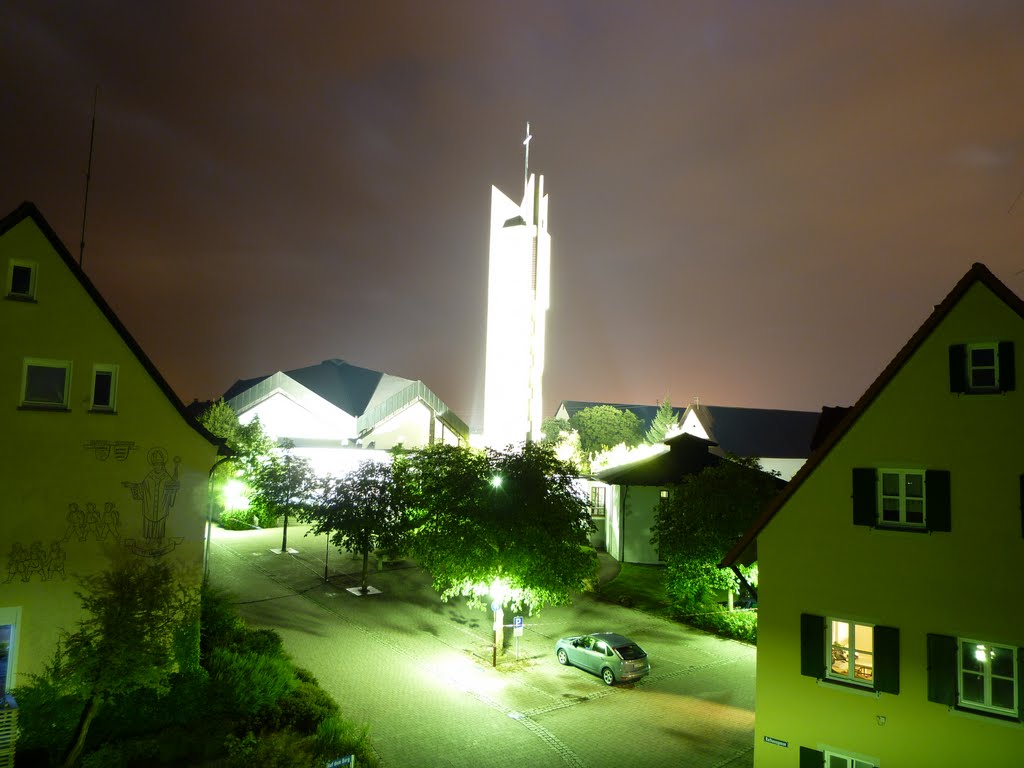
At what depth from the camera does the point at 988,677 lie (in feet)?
42.6

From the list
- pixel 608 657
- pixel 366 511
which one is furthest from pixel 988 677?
pixel 366 511

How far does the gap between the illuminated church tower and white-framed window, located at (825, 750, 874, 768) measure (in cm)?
6531

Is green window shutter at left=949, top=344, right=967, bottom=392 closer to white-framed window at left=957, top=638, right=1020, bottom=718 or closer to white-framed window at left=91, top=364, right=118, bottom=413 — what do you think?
white-framed window at left=957, top=638, right=1020, bottom=718

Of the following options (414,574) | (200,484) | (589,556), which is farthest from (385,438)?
(200,484)

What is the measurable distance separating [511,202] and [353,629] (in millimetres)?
65067

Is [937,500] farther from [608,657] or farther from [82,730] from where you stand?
[82,730]

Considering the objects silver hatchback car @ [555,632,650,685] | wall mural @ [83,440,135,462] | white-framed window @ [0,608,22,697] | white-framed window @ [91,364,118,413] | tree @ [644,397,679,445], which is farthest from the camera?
tree @ [644,397,679,445]

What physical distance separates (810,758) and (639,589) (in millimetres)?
22789

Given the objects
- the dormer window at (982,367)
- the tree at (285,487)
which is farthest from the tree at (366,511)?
the dormer window at (982,367)

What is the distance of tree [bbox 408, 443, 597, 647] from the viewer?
79.6ft

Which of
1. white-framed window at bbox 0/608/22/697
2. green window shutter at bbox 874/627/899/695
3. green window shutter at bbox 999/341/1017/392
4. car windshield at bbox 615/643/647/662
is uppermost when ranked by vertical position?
green window shutter at bbox 999/341/1017/392

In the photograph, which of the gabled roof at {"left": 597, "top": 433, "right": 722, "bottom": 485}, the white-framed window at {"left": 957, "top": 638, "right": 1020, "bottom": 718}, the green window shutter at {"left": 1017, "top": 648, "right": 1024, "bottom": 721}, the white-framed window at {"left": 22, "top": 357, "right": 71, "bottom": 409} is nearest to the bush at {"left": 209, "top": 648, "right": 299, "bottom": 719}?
the white-framed window at {"left": 22, "top": 357, "right": 71, "bottom": 409}

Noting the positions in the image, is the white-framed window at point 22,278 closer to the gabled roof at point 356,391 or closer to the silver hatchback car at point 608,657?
the silver hatchback car at point 608,657

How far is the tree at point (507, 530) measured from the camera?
24.2 m
